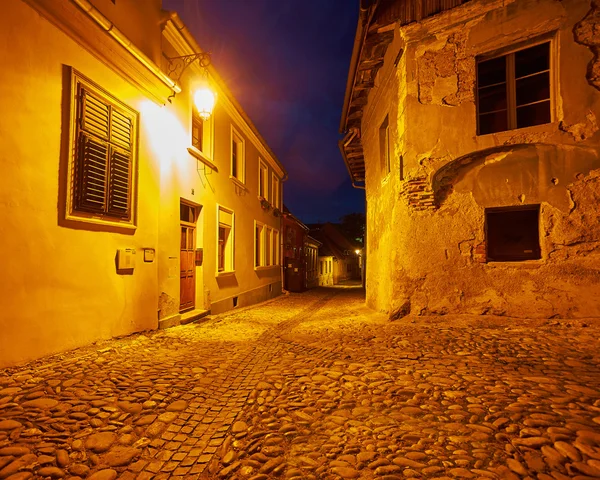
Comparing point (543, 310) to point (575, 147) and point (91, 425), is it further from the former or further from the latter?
point (91, 425)

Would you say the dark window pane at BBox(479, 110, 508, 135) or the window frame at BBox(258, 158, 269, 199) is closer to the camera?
the dark window pane at BBox(479, 110, 508, 135)

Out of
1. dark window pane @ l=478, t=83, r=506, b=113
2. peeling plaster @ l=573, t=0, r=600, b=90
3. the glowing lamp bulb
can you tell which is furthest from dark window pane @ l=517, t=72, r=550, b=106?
the glowing lamp bulb

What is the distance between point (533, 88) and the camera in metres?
6.29

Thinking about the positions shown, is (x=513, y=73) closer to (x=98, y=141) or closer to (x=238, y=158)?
(x=98, y=141)

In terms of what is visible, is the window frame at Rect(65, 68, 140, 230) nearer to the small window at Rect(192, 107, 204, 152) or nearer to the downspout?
the downspout

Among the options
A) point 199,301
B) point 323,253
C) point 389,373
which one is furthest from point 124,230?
point 323,253

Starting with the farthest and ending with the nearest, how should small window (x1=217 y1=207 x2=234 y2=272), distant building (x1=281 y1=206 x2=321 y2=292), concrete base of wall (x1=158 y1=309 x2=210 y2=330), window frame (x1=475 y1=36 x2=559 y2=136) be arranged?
distant building (x1=281 y1=206 x2=321 y2=292) < small window (x1=217 y1=207 x2=234 y2=272) < concrete base of wall (x1=158 y1=309 x2=210 y2=330) < window frame (x1=475 y1=36 x2=559 y2=136)

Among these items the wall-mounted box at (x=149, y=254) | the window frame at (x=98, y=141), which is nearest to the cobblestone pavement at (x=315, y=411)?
the wall-mounted box at (x=149, y=254)

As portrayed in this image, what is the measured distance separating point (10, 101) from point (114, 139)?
1620 mm

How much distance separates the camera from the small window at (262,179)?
45.6 ft

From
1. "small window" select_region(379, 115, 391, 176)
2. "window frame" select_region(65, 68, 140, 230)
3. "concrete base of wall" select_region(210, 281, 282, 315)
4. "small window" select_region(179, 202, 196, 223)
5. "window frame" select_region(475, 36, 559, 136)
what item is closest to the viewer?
"window frame" select_region(65, 68, 140, 230)

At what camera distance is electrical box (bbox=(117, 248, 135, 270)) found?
5.34 meters

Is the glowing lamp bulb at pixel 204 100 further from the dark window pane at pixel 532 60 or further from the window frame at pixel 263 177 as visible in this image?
the dark window pane at pixel 532 60

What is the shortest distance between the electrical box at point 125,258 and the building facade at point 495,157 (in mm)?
4906
